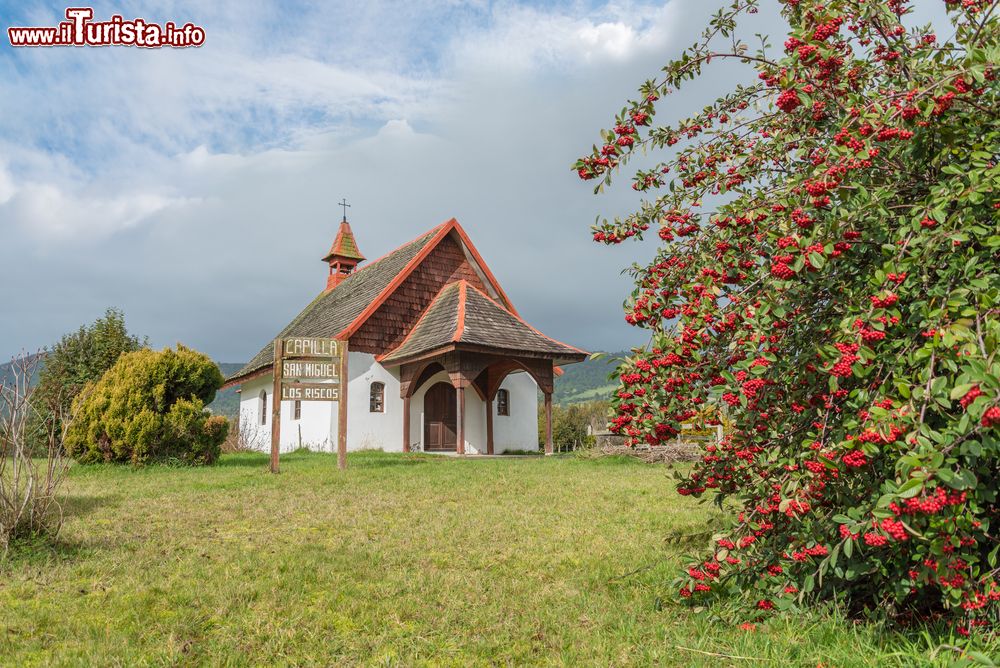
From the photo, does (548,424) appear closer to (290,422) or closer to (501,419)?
(501,419)

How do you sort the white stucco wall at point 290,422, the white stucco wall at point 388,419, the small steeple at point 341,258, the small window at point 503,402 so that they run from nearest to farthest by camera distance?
the white stucco wall at point 388,419 < the white stucco wall at point 290,422 < the small window at point 503,402 < the small steeple at point 341,258

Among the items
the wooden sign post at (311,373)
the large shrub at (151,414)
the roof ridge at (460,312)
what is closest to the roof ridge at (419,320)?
the roof ridge at (460,312)

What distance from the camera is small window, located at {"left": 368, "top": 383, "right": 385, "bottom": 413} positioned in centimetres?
2055

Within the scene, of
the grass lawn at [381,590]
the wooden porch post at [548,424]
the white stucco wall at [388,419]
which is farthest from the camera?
the white stucco wall at [388,419]

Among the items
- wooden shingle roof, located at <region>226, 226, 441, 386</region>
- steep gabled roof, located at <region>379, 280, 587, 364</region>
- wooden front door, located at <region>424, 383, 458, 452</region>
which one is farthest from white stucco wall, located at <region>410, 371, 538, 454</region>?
wooden shingle roof, located at <region>226, 226, 441, 386</region>

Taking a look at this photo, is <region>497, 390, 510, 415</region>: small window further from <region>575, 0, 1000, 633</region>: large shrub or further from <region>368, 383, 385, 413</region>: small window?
<region>575, 0, 1000, 633</region>: large shrub

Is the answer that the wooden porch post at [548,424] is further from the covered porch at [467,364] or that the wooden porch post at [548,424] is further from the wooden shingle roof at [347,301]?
the wooden shingle roof at [347,301]

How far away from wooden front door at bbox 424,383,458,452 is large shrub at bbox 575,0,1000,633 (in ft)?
58.5

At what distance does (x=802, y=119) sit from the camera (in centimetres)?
386

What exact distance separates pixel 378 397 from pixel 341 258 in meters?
12.3

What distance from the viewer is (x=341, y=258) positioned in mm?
31062

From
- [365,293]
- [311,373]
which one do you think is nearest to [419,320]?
[365,293]

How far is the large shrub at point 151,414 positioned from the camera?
12.8m

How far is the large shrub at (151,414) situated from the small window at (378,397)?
22.1 ft
